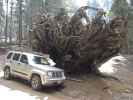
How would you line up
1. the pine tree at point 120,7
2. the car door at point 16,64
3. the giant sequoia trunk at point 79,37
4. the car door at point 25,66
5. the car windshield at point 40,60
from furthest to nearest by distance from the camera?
the pine tree at point 120,7 → the giant sequoia trunk at point 79,37 → the car door at point 16,64 → the car windshield at point 40,60 → the car door at point 25,66

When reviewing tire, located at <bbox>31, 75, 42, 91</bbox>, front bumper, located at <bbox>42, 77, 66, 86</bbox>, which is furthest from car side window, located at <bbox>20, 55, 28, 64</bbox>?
front bumper, located at <bbox>42, 77, 66, 86</bbox>

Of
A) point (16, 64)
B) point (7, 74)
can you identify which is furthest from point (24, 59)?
point (7, 74)

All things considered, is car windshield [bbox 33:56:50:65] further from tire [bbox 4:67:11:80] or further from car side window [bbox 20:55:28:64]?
tire [bbox 4:67:11:80]

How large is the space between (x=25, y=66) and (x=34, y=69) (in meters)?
0.97

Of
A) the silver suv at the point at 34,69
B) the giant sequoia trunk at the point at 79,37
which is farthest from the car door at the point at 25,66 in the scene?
the giant sequoia trunk at the point at 79,37

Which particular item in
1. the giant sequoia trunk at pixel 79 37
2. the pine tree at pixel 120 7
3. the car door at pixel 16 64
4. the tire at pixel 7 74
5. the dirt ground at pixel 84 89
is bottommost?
the dirt ground at pixel 84 89

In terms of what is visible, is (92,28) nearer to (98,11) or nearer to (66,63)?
(98,11)

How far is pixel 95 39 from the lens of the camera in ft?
53.9

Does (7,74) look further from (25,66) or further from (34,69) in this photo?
(34,69)

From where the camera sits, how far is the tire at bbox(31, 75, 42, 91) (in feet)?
45.5

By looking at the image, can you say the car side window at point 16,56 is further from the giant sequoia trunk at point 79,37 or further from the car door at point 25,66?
the giant sequoia trunk at point 79,37

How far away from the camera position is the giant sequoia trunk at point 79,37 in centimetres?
1644

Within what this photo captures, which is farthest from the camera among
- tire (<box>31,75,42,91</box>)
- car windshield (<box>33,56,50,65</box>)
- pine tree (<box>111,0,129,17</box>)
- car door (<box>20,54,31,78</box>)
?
pine tree (<box>111,0,129,17</box>)

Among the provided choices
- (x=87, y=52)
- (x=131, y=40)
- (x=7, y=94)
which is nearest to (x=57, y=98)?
(x=7, y=94)
